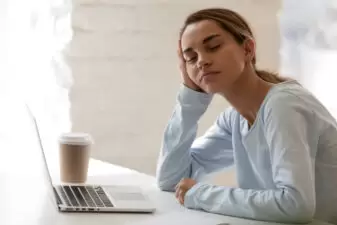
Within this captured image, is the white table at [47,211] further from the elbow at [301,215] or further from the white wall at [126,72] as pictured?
the white wall at [126,72]

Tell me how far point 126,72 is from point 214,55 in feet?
2.70

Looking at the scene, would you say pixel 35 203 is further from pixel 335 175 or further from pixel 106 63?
pixel 106 63

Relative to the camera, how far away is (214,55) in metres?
1.23

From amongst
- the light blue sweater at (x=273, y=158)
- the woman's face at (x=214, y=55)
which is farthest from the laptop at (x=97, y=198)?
the woman's face at (x=214, y=55)

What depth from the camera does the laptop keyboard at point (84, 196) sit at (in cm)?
122

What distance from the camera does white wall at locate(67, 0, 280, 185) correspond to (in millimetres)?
1986

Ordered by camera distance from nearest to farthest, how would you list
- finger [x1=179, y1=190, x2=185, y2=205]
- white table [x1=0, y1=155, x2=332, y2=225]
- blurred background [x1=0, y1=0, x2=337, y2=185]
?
1. white table [x1=0, y1=155, x2=332, y2=225]
2. finger [x1=179, y1=190, x2=185, y2=205]
3. blurred background [x1=0, y1=0, x2=337, y2=185]

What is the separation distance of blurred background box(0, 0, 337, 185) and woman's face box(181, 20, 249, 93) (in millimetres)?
758

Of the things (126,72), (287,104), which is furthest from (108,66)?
(287,104)

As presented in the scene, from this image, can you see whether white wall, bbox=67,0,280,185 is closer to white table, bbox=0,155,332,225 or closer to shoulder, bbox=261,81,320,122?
white table, bbox=0,155,332,225

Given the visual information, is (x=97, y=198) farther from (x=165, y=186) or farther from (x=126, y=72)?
(x=126, y=72)

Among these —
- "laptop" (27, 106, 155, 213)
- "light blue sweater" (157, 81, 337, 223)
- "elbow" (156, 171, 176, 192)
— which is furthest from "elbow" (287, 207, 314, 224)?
"elbow" (156, 171, 176, 192)

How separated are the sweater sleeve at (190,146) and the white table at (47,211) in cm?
7

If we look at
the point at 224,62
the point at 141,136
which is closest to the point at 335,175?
the point at 224,62
